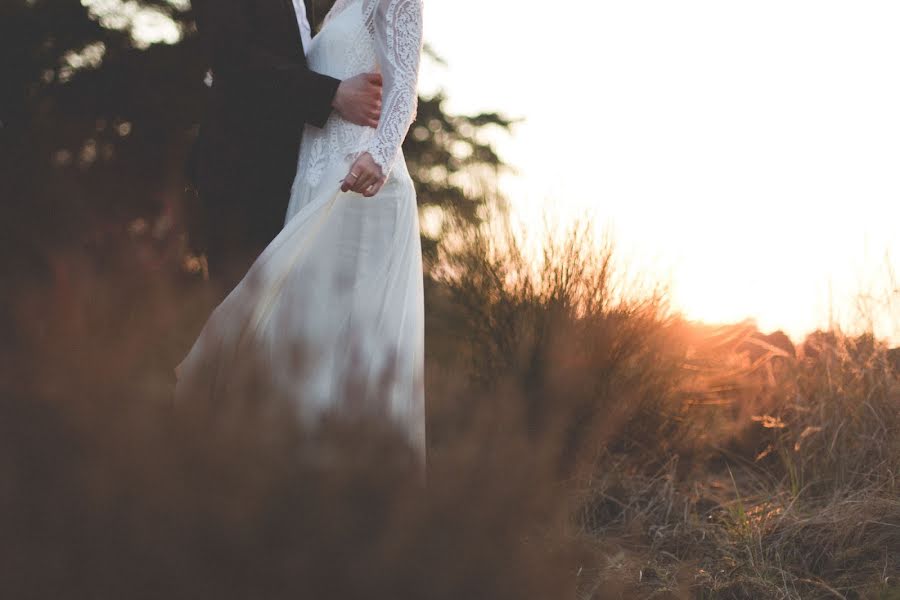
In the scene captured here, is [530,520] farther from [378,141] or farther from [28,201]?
[28,201]

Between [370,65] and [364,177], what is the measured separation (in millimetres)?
389

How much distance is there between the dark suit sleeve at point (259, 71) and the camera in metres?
2.26

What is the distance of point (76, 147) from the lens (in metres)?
3.35

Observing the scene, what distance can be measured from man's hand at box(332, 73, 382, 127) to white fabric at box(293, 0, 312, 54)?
25cm

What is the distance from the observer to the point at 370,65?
7.86ft

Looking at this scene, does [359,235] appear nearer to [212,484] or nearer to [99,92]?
[212,484]

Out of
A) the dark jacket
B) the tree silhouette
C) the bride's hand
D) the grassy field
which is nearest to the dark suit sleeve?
the dark jacket

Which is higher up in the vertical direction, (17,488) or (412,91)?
(412,91)

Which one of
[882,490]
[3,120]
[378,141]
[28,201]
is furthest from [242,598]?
[3,120]

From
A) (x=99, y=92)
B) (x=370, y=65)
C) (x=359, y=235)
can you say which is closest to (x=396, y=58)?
(x=370, y=65)

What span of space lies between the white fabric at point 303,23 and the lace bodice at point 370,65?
31 millimetres

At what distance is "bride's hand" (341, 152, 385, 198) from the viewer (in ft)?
7.11

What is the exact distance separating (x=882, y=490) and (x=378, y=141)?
2499mm

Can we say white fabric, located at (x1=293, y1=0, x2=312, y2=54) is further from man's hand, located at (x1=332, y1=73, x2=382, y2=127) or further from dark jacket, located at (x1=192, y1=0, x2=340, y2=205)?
man's hand, located at (x1=332, y1=73, x2=382, y2=127)
